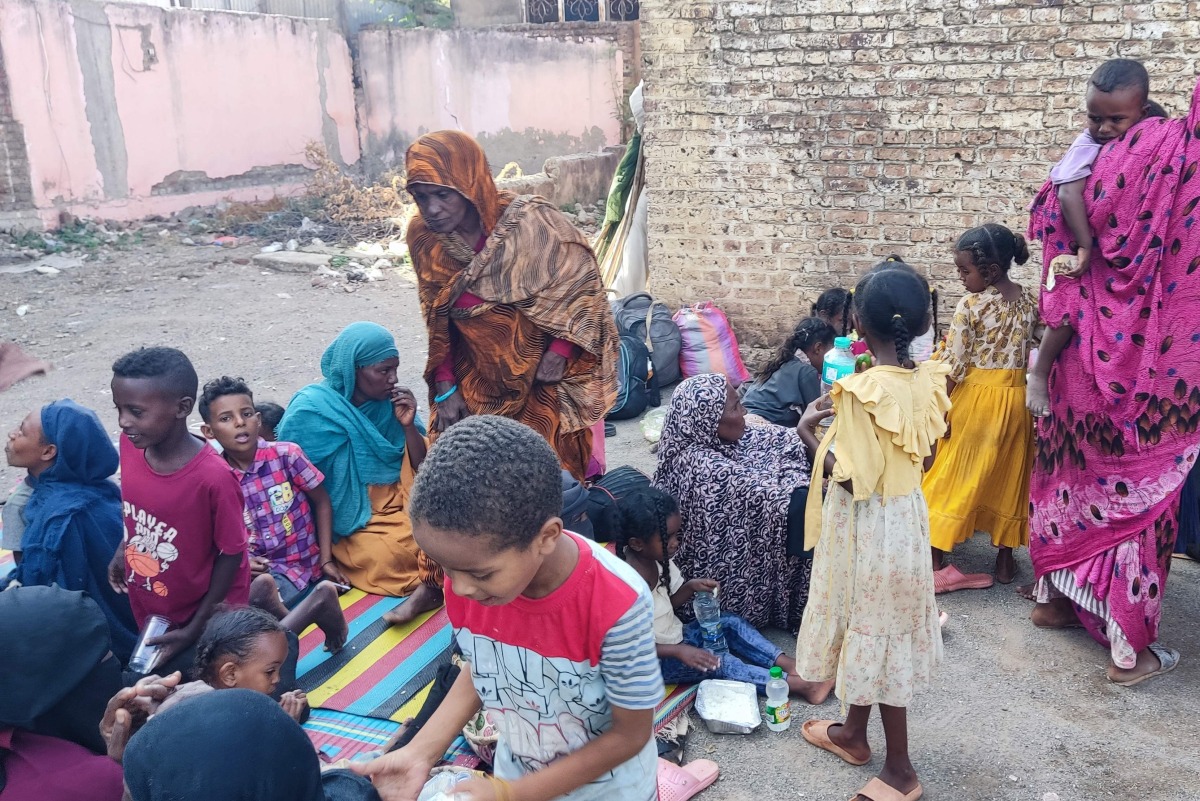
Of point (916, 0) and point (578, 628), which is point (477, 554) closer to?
point (578, 628)

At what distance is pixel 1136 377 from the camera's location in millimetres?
3340

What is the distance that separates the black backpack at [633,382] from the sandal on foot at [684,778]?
332 centimetres

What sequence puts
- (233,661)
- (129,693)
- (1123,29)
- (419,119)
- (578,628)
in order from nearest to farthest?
(578,628) < (129,693) < (233,661) < (1123,29) < (419,119)

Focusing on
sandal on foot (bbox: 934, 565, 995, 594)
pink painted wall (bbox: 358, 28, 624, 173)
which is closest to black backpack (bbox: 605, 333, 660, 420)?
sandal on foot (bbox: 934, 565, 995, 594)

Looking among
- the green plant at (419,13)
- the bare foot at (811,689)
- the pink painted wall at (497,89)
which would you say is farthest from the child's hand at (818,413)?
the green plant at (419,13)

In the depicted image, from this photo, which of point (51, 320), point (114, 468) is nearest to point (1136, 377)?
point (114, 468)

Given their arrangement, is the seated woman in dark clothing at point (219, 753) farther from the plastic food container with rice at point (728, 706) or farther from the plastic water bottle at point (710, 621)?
the plastic water bottle at point (710, 621)

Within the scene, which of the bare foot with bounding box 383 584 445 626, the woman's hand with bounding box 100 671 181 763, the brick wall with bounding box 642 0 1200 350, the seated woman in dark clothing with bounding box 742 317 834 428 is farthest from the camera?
the brick wall with bounding box 642 0 1200 350

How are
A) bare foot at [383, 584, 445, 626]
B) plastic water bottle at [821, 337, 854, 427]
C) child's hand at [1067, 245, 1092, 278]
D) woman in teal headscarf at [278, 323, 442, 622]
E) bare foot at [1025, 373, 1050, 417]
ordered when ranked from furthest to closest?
plastic water bottle at [821, 337, 854, 427]
woman in teal headscarf at [278, 323, 442, 622]
bare foot at [383, 584, 445, 626]
bare foot at [1025, 373, 1050, 417]
child's hand at [1067, 245, 1092, 278]

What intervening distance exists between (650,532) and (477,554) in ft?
6.18

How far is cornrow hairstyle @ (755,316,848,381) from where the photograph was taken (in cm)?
486

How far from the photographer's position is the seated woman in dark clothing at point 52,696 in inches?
81.1

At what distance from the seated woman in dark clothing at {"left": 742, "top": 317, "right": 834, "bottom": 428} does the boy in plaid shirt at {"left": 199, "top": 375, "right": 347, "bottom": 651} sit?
219 cm

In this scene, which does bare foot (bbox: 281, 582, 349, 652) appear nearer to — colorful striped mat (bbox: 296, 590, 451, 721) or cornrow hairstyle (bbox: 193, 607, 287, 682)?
colorful striped mat (bbox: 296, 590, 451, 721)
